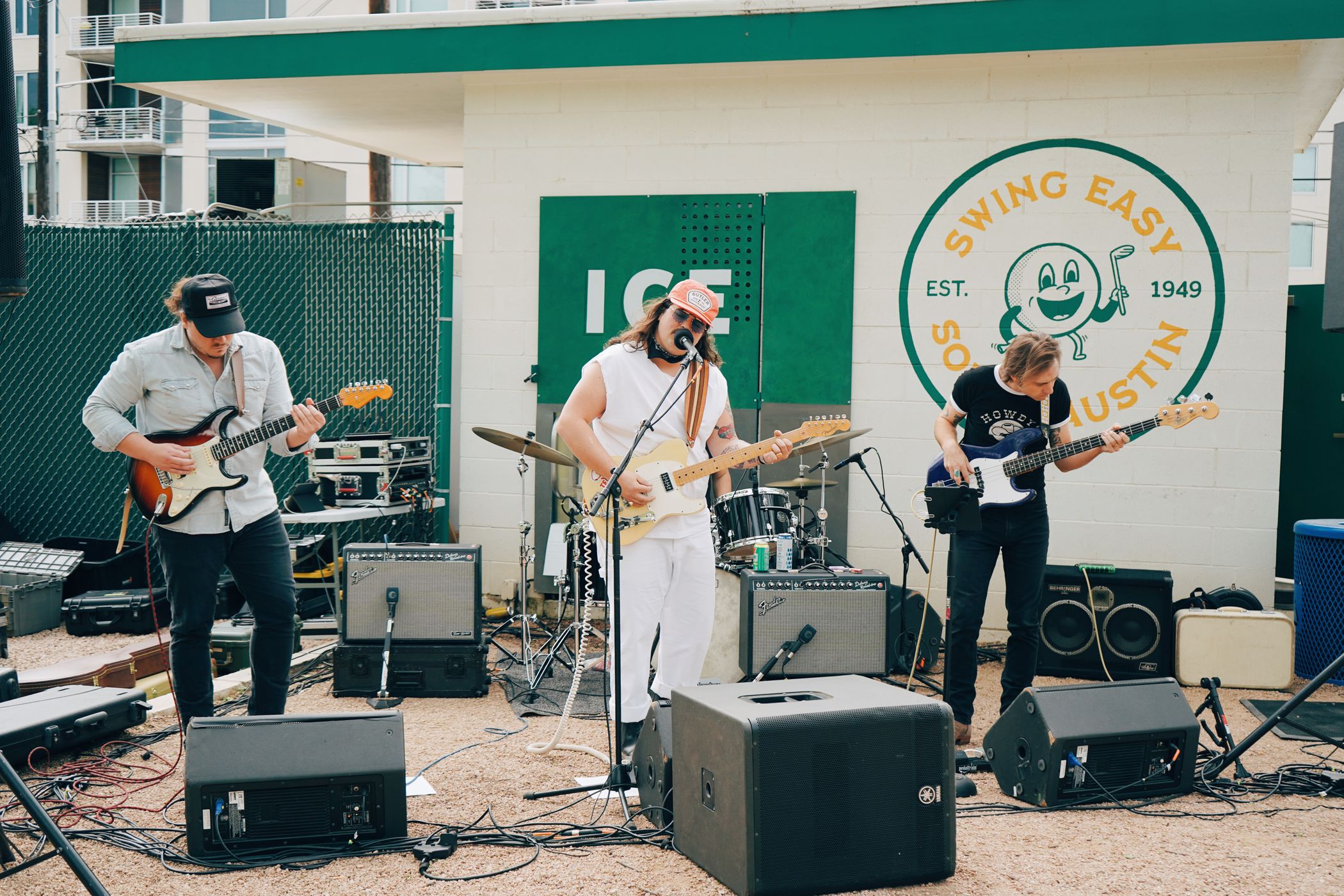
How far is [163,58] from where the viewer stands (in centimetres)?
791

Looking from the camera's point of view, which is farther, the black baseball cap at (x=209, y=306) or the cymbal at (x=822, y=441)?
the cymbal at (x=822, y=441)

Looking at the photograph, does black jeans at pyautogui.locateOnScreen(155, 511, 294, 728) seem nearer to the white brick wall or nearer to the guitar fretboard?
the guitar fretboard

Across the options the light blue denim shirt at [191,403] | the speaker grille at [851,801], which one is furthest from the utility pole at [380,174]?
the speaker grille at [851,801]

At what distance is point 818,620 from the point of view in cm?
588

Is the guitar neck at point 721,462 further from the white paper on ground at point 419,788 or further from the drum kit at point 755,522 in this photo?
the white paper on ground at point 419,788

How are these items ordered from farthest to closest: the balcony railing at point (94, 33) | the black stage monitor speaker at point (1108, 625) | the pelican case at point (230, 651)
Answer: the balcony railing at point (94, 33)
the pelican case at point (230, 651)
the black stage monitor speaker at point (1108, 625)

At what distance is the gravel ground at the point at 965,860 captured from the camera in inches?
137

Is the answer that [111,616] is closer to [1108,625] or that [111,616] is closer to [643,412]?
[643,412]

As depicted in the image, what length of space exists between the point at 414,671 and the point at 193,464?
199cm

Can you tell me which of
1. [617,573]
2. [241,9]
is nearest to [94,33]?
[241,9]

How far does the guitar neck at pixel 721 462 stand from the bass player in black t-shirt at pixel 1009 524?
0.92 m

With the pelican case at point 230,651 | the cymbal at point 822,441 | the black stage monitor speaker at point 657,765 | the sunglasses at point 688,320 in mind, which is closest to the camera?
the black stage monitor speaker at point 657,765

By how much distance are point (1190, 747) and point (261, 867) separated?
134 inches

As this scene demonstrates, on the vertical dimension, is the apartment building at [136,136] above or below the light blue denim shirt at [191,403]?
above
